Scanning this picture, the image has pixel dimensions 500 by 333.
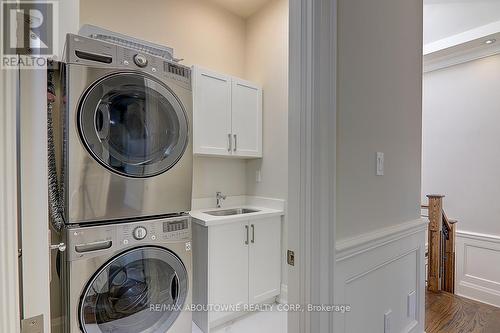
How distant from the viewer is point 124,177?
1547 millimetres

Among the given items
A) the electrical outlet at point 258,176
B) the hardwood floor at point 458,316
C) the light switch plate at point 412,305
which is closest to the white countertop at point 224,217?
the electrical outlet at point 258,176

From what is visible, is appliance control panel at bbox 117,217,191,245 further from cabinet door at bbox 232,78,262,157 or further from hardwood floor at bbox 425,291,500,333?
hardwood floor at bbox 425,291,500,333

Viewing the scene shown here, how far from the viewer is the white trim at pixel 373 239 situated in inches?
45.4

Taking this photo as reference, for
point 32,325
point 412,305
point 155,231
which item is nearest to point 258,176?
point 155,231

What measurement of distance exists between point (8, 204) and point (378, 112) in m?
1.44

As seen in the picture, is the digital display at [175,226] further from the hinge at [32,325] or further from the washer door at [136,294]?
the hinge at [32,325]

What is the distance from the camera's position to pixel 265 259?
2.59m

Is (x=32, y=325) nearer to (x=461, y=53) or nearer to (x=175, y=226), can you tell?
(x=175, y=226)

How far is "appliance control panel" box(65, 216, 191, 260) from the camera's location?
4.58ft

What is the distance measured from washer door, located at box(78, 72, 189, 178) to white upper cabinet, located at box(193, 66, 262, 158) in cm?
76

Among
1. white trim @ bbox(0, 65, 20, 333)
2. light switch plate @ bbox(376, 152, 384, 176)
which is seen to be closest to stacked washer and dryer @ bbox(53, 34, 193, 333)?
white trim @ bbox(0, 65, 20, 333)

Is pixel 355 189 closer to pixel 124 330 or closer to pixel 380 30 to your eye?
pixel 380 30

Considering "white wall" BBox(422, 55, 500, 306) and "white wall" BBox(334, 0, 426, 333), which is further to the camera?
"white wall" BBox(422, 55, 500, 306)

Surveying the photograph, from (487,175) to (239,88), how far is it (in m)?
3.16
